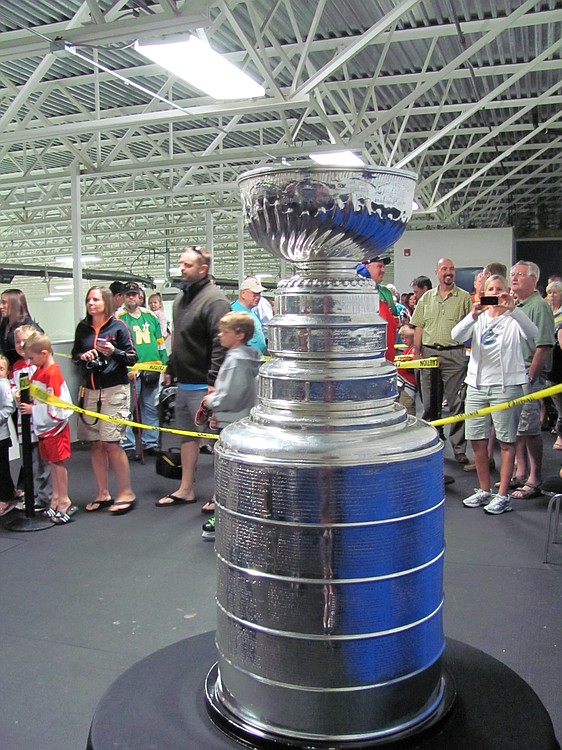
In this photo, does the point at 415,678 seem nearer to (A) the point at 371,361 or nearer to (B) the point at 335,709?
(B) the point at 335,709

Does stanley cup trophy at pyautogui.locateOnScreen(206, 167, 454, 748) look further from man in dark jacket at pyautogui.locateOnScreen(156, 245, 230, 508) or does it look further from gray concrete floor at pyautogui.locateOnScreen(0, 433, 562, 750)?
man in dark jacket at pyautogui.locateOnScreen(156, 245, 230, 508)

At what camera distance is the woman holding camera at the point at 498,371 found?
3969mm

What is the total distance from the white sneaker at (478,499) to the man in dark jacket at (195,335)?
5.73 feet

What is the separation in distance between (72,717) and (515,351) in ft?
9.89

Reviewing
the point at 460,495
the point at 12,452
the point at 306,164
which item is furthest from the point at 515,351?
the point at 12,452

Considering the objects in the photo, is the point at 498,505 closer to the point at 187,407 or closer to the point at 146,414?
the point at 187,407

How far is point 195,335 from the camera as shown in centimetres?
394

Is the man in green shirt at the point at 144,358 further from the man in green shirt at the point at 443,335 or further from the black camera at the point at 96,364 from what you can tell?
the man in green shirt at the point at 443,335

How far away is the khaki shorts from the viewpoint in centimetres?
415

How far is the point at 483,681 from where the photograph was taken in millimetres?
1084

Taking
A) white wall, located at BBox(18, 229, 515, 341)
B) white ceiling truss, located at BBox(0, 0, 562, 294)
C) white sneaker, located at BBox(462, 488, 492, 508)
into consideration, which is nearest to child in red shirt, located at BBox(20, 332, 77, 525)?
white ceiling truss, located at BBox(0, 0, 562, 294)

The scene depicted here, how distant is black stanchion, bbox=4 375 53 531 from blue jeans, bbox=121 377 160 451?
6.23 feet

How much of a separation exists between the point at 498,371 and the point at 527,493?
955 mm

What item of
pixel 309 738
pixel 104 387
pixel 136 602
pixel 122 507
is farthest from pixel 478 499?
pixel 309 738
